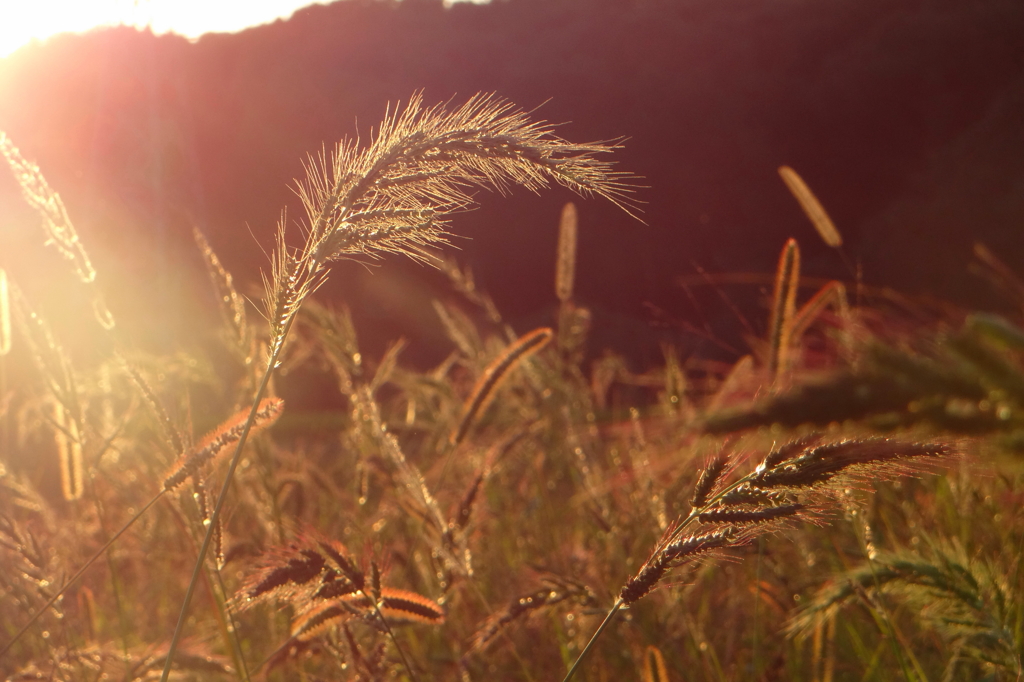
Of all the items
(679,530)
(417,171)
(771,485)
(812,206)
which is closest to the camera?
(771,485)

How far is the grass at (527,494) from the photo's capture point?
Answer: 0.69 meters

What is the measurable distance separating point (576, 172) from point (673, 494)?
1559mm

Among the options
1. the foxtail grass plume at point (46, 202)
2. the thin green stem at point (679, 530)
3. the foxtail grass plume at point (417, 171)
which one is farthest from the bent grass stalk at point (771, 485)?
the foxtail grass plume at point (46, 202)

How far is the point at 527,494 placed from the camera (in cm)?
357

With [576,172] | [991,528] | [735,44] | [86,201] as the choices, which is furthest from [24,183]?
[735,44]

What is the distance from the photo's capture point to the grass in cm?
69

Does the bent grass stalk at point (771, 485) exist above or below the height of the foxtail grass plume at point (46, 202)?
below

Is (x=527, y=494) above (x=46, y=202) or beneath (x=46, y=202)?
beneath

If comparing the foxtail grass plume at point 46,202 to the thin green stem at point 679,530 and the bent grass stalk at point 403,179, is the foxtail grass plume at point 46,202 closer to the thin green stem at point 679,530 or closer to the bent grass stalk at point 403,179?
the bent grass stalk at point 403,179

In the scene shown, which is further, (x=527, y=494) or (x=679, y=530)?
(x=527, y=494)

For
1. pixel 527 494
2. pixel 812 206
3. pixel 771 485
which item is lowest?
pixel 527 494

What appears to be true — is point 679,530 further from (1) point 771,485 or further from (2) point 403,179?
(2) point 403,179

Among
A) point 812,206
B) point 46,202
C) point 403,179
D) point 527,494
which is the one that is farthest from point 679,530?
point 527,494

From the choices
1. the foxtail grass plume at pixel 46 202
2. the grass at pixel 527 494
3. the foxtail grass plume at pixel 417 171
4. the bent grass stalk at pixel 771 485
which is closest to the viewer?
the grass at pixel 527 494
